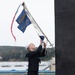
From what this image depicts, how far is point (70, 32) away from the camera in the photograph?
6102mm

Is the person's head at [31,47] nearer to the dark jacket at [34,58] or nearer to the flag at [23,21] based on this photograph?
the dark jacket at [34,58]

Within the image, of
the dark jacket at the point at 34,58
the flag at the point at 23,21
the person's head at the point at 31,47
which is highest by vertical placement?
the flag at the point at 23,21

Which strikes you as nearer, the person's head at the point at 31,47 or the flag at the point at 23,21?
the person's head at the point at 31,47

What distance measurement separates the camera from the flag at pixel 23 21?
8227 mm

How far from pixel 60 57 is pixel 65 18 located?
2.37 feet

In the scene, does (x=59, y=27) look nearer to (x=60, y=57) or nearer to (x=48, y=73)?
(x=60, y=57)

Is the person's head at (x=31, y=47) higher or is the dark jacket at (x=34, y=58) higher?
the person's head at (x=31, y=47)

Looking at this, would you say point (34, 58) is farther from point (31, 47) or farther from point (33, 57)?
point (31, 47)

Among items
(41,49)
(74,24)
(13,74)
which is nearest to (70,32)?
(74,24)

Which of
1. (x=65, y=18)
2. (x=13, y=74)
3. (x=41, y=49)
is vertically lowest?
(x=13, y=74)

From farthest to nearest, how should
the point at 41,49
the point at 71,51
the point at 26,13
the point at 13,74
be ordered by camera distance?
the point at 13,74 < the point at 26,13 < the point at 41,49 < the point at 71,51

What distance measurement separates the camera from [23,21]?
830 centimetres

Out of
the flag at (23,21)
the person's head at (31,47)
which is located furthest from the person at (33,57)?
the flag at (23,21)

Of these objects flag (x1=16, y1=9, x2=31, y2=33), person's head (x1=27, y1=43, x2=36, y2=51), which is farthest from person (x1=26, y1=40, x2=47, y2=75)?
flag (x1=16, y1=9, x2=31, y2=33)
